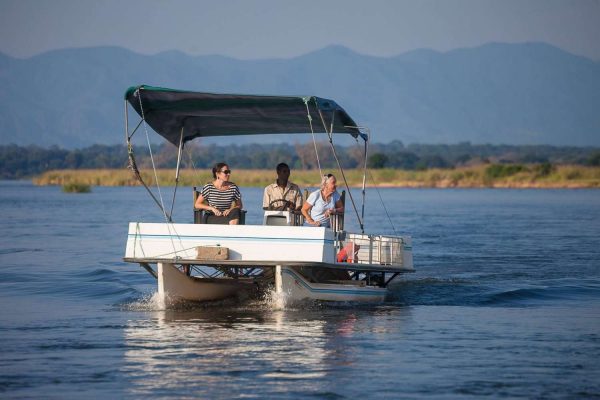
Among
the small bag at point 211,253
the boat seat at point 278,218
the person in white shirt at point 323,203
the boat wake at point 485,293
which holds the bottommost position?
the boat wake at point 485,293

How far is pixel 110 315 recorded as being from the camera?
16500 millimetres

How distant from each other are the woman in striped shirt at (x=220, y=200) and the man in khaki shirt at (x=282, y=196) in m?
0.48

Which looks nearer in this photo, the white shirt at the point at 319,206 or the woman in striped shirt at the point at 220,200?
the woman in striped shirt at the point at 220,200

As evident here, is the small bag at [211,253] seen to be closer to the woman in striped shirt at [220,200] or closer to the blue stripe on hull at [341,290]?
the blue stripe on hull at [341,290]

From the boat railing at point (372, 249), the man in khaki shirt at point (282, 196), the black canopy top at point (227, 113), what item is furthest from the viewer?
the man in khaki shirt at point (282, 196)

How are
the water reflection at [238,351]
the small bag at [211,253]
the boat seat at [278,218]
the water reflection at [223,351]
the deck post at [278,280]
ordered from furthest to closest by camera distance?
1. the boat seat at [278,218]
2. the deck post at [278,280]
3. the small bag at [211,253]
4. the water reflection at [223,351]
5. the water reflection at [238,351]

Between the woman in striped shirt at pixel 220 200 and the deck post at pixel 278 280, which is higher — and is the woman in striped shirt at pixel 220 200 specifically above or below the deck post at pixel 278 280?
above

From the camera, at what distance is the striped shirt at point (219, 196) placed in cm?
1662

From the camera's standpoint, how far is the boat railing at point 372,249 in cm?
1641

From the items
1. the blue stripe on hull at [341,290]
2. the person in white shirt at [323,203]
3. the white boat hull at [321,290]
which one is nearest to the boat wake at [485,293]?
the blue stripe on hull at [341,290]

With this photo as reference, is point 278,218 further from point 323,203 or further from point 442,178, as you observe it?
point 442,178

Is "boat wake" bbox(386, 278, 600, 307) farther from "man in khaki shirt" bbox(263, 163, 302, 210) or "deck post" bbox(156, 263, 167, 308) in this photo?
"deck post" bbox(156, 263, 167, 308)

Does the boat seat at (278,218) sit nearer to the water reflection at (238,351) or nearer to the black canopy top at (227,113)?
the water reflection at (238,351)

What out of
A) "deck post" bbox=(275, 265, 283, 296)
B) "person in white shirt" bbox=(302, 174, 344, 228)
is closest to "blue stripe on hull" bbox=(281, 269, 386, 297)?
"deck post" bbox=(275, 265, 283, 296)
